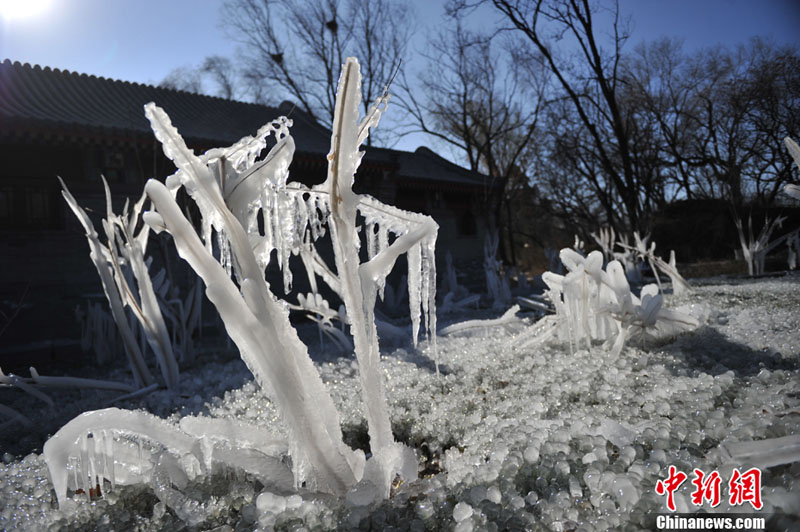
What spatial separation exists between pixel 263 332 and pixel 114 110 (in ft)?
29.2

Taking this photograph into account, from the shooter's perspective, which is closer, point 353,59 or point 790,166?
point 353,59

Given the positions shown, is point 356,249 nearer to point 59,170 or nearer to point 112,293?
point 112,293

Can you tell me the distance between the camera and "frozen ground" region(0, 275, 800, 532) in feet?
2.61

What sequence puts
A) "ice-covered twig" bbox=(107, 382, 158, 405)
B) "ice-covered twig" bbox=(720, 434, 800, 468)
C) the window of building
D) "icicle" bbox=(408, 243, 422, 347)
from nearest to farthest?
"ice-covered twig" bbox=(720, 434, 800, 468) < "icicle" bbox=(408, 243, 422, 347) < "ice-covered twig" bbox=(107, 382, 158, 405) < the window of building

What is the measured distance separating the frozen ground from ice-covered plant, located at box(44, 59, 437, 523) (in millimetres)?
57

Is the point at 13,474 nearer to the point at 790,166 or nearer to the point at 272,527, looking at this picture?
the point at 272,527

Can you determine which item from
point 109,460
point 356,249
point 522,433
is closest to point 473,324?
point 522,433

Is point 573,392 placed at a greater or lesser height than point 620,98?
lesser

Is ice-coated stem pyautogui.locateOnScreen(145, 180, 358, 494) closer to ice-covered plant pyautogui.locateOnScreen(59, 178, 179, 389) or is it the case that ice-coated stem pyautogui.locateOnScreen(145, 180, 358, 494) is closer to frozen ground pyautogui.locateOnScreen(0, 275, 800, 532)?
frozen ground pyautogui.locateOnScreen(0, 275, 800, 532)

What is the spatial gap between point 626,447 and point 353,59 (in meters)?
0.91

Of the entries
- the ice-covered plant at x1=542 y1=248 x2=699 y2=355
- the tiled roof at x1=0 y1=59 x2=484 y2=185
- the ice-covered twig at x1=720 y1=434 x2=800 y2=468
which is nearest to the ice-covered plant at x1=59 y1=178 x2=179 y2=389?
the ice-covered plant at x1=542 y1=248 x2=699 y2=355

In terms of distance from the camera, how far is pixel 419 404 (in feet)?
5.12

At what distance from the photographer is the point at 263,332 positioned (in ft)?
2.86

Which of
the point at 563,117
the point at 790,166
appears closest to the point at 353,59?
the point at 790,166
